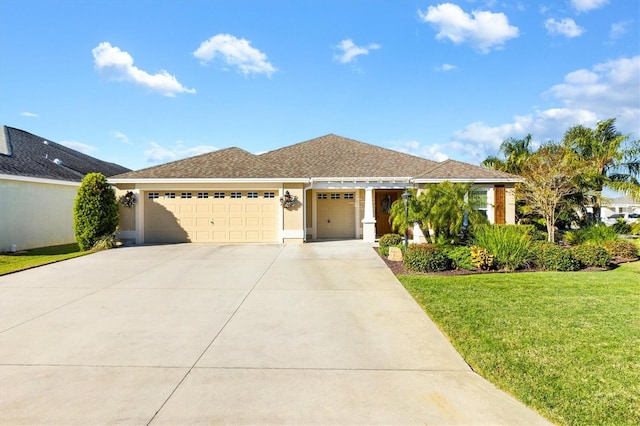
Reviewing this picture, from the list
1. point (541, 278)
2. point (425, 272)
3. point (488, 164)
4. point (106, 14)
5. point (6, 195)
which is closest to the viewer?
point (541, 278)

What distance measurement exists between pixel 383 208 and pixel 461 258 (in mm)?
8414

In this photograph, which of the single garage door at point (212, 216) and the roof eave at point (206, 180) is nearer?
the roof eave at point (206, 180)

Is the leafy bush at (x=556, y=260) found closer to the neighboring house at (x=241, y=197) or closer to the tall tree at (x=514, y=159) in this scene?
the neighboring house at (x=241, y=197)

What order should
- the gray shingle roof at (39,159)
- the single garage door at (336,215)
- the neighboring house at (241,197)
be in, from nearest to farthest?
the gray shingle roof at (39,159)
the neighboring house at (241,197)
the single garage door at (336,215)

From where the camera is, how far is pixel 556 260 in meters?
10.4

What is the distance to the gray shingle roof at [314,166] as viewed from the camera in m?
16.3

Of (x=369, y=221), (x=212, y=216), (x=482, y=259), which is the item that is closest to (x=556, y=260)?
(x=482, y=259)

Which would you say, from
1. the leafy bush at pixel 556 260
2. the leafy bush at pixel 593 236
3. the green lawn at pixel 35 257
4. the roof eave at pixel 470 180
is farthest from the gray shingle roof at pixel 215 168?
the leafy bush at pixel 593 236

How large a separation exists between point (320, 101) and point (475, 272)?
13.9 metres

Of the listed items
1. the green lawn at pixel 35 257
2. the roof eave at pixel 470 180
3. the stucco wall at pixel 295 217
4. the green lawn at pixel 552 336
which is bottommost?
the green lawn at pixel 552 336

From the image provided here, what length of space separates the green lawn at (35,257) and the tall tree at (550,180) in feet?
59.3

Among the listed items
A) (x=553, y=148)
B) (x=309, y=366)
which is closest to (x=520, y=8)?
(x=553, y=148)

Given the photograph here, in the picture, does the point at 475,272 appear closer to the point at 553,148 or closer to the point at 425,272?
the point at 425,272

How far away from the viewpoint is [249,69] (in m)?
17.0
